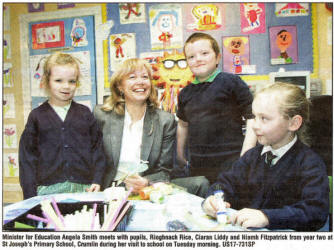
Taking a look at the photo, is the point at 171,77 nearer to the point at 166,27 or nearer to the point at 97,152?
the point at 166,27

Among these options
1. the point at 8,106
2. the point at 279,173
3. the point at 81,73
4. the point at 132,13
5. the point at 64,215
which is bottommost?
the point at 64,215

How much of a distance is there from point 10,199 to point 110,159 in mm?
416

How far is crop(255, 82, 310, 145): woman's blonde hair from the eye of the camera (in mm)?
807

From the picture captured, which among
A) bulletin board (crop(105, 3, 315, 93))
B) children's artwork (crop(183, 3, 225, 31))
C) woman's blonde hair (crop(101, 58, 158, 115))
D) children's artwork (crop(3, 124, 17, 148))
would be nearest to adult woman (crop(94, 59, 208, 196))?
woman's blonde hair (crop(101, 58, 158, 115))

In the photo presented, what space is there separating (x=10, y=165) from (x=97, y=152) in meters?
0.35

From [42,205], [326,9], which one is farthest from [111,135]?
[326,9]

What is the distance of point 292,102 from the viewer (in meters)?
0.82

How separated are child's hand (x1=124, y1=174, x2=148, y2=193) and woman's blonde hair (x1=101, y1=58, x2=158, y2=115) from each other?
236 millimetres

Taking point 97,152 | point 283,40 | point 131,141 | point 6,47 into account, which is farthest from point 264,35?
point 6,47

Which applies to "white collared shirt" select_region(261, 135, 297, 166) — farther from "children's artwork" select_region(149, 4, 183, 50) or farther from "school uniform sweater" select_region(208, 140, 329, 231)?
"children's artwork" select_region(149, 4, 183, 50)

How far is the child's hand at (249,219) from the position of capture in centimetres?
69

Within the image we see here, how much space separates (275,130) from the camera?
2.65 ft

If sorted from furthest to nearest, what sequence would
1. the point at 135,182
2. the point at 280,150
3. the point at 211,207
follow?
the point at 135,182
the point at 280,150
the point at 211,207

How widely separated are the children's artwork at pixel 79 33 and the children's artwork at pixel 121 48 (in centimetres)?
10
